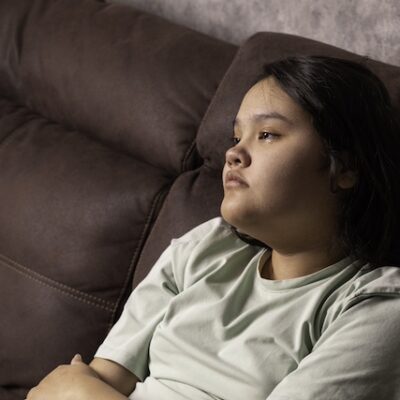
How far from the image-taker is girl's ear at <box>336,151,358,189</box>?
52.8 inches

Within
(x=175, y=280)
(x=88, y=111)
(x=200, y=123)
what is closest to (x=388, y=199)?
(x=175, y=280)

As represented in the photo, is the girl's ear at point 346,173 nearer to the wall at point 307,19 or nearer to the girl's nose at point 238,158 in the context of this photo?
the girl's nose at point 238,158

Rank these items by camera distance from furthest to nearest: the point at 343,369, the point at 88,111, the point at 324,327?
the point at 88,111
the point at 324,327
the point at 343,369

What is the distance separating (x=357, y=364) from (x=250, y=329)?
0.22m

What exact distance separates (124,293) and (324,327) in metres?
0.61

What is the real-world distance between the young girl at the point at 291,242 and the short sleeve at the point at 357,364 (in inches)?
0.4

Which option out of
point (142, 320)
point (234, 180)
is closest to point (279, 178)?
point (234, 180)

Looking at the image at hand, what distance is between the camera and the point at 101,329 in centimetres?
181

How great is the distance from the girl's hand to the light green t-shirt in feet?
0.17

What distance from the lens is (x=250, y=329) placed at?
136 cm

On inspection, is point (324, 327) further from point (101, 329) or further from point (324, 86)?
point (101, 329)

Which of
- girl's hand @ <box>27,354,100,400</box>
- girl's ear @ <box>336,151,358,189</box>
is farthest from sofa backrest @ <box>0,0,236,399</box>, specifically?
girl's ear @ <box>336,151,358,189</box>

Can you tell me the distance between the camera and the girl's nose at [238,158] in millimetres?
1381

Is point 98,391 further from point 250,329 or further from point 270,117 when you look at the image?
point 270,117
